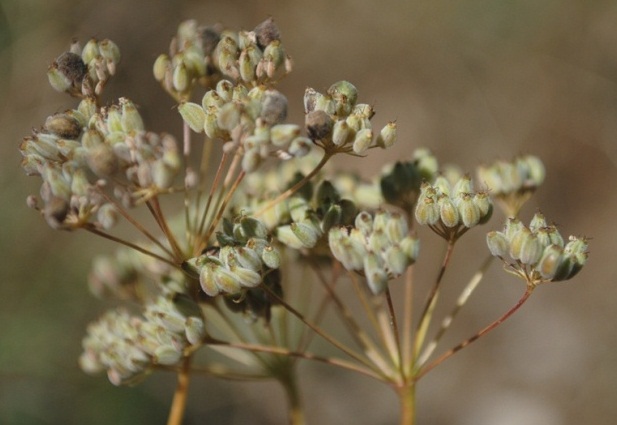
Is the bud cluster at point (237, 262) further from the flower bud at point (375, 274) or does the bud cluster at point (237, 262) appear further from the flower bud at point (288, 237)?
the flower bud at point (375, 274)

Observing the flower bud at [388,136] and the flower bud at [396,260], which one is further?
the flower bud at [388,136]

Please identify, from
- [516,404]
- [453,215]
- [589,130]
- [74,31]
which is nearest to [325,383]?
[516,404]

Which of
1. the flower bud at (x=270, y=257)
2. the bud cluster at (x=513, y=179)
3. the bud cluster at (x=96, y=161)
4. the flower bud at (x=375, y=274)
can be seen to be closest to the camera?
the bud cluster at (x=96, y=161)

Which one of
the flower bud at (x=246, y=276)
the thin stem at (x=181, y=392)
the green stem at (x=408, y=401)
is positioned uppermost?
the flower bud at (x=246, y=276)

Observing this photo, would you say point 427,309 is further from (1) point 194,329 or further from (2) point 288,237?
(1) point 194,329

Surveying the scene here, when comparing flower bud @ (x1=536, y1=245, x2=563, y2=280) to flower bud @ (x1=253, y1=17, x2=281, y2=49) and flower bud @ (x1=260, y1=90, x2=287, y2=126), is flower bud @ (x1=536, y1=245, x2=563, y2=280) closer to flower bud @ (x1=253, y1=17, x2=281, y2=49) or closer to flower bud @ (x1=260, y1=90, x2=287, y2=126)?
flower bud @ (x1=260, y1=90, x2=287, y2=126)

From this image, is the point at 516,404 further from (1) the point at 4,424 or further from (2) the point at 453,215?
(2) the point at 453,215

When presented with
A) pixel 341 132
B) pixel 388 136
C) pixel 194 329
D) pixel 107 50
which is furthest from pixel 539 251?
pixel 107 50

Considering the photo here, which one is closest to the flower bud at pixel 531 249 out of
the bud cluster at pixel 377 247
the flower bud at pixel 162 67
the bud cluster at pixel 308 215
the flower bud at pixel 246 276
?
the bud cluster at pixel 377 247
